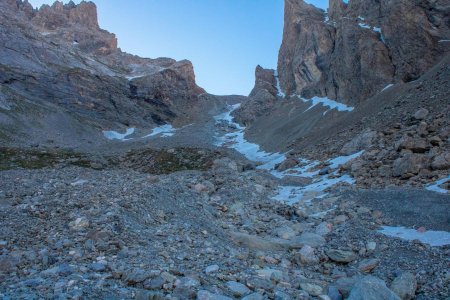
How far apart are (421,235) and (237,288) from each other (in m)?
8.66

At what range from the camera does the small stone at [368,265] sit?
1209cm

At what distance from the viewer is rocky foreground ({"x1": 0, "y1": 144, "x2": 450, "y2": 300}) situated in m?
9.10

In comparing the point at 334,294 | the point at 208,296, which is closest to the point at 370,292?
the point at 334,294

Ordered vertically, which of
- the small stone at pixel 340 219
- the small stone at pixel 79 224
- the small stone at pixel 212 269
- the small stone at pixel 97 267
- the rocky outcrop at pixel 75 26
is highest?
the rocky outcrop at pixel 75 26

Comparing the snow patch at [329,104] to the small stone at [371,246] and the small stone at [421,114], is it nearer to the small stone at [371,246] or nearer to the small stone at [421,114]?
the small stone at [421,114]

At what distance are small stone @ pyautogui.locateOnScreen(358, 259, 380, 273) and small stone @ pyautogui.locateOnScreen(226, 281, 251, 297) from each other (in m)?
4.62

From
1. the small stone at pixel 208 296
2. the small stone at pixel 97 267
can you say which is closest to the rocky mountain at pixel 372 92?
the small stone at pixel 208 296

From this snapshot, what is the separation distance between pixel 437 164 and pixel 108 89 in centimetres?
9416

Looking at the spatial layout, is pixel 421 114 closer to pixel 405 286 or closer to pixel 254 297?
pixel 405 286

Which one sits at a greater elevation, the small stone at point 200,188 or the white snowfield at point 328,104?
the white snowfield at point 328,104

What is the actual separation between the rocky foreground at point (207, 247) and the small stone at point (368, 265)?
0.10 ft

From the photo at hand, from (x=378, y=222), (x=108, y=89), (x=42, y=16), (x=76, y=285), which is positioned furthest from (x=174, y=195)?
(x=42, y=16)

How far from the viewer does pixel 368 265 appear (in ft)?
39.9

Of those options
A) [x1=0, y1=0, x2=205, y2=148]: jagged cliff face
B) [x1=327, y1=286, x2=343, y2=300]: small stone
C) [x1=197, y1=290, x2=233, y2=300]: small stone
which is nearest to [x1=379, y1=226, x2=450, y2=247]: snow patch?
[x1=327, y1=286, x2=343, y2=300]: small stone
